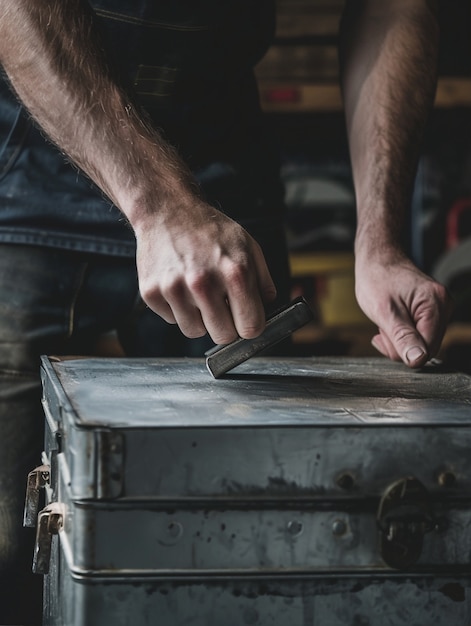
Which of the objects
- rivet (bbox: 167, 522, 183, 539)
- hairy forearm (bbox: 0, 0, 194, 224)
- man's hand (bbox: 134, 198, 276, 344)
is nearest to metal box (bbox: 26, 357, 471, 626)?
rivet (bbox: 167, 522, 183, 539)

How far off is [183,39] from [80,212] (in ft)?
0.84

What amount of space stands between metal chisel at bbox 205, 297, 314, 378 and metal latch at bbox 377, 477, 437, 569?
9.6 inches

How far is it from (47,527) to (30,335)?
37 centimetres

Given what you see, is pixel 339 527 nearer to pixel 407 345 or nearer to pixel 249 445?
pixel 249 445

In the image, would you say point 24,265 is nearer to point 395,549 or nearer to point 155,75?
point 155,75

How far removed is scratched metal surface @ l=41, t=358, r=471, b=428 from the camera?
77 centimetres

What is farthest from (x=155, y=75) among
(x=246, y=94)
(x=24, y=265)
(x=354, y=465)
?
(x=354, y=465)

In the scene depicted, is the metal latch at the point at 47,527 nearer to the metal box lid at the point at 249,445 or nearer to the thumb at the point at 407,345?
the metal box lid at the point at 249,445

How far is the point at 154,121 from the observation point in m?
1.24

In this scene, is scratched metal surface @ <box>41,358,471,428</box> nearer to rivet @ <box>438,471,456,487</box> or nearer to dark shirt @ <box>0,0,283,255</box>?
rivet @ <box>438,471,456,487</box>

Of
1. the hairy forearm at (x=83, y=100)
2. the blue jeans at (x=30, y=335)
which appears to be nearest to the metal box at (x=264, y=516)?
the hairy forearm at (x=83, y=100)

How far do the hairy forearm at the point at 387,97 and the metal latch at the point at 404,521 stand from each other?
0.53m

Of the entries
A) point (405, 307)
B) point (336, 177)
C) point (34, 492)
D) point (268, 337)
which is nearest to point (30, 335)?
point (34, 492)

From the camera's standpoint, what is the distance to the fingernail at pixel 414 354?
110 cm
